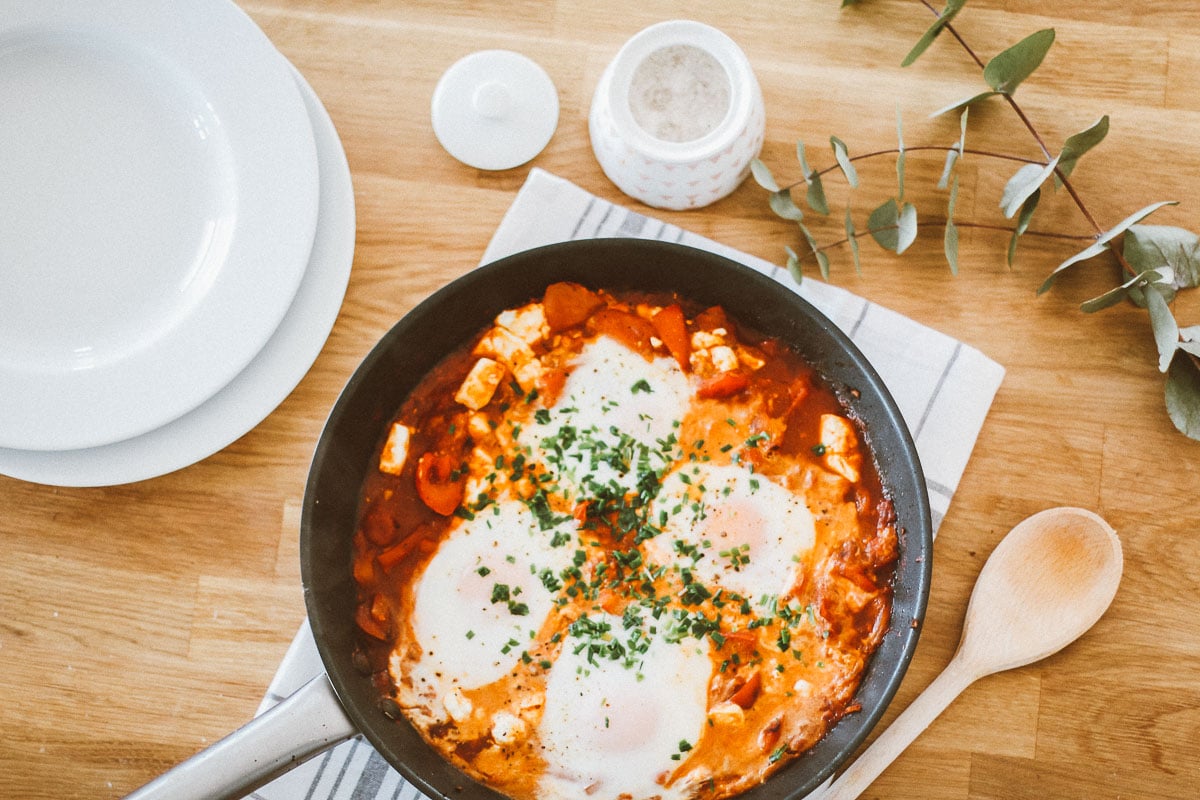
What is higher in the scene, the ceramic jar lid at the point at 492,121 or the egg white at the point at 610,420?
the ceramic jar lid at the point at 492,121

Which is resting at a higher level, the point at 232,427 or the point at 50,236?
the point at 50,236

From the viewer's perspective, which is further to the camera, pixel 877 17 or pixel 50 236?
Result: pixel 877 17

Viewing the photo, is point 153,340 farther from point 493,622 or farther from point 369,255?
point 493,622


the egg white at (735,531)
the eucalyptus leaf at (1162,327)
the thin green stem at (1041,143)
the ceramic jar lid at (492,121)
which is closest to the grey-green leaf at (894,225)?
the thin green stem at (1041,143)

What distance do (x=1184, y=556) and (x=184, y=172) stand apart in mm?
3057

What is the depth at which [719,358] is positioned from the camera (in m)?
2.29

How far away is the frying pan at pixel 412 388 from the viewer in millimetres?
2025

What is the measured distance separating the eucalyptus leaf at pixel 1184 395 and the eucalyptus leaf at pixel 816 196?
1.09 metres

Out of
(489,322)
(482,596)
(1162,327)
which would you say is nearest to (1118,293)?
(1162,327)

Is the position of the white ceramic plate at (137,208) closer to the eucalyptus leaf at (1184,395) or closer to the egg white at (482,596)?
the egg white at (482,596)

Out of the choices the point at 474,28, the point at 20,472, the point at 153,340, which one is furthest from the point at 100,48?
the point at 20,472

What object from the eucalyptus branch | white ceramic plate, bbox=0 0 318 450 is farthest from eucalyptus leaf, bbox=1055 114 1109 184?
white ceramic plate, bbox=0 0 318 450

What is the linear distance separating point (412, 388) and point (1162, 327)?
2054 millimetres

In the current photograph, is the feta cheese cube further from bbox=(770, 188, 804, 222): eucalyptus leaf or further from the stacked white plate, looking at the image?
bbox=(770, 188, 804, 222): eucalyptus leaf
